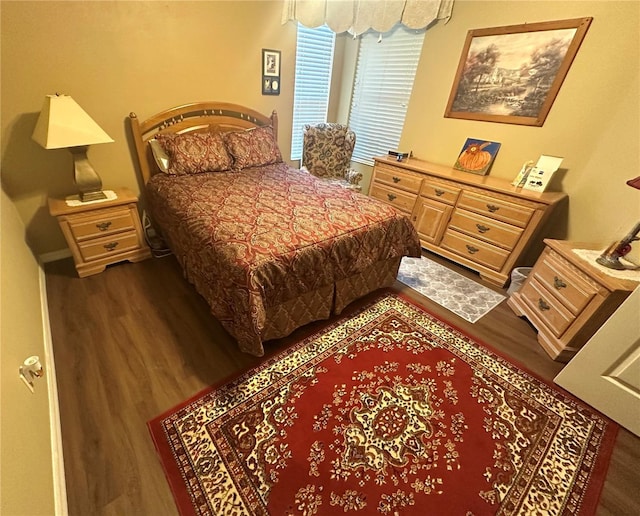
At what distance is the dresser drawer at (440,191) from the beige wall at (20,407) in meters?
3.00

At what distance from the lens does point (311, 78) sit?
11.4 ft

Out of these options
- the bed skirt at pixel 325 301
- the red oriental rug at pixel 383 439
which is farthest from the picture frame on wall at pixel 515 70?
the red oriental rug at pixel 383 439

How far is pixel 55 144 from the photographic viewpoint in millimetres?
1774

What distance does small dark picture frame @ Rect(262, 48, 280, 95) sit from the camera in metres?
2.91

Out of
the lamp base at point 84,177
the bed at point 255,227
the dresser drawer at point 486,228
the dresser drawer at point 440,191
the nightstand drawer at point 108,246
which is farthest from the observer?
the dresser drawer at point 440,191

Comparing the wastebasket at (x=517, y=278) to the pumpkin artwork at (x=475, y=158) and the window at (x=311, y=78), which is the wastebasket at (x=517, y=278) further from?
the window at (x=311, y=78)

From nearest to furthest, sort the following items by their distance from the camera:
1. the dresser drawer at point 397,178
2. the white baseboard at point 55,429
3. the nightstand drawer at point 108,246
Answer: the white baseboard at point 55,429 → the nightstand drawer at point 108,246 → the dresser drawer at point 397,178

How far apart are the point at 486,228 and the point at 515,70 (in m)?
1.38

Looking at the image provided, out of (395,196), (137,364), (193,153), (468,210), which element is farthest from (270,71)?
(137,364)

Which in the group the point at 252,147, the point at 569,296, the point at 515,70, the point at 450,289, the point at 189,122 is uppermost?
the point at 515,70

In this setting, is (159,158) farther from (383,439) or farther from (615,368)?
(615,368)

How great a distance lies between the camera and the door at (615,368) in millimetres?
1382

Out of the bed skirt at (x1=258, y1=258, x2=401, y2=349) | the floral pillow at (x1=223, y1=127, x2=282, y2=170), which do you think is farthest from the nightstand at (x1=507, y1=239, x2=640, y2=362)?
the floral pillow at (x1=223, y1=127, x2=282, y2=170)

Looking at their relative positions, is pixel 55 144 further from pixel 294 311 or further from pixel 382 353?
pixel 382 353
